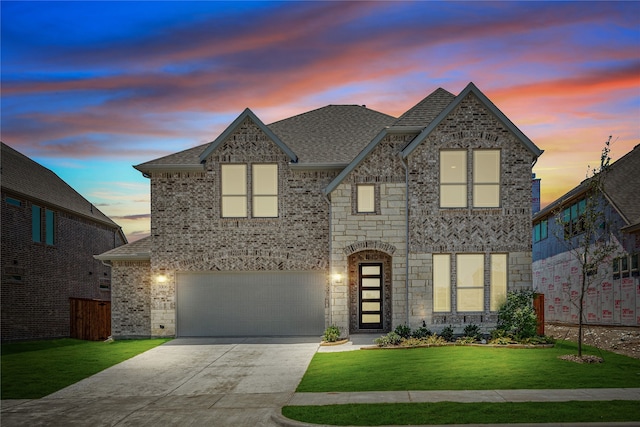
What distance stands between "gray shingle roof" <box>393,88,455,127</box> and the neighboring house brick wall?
17339 mm

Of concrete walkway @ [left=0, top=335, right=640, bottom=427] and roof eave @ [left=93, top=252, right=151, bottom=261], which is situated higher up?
roof eave @ [left=93, top=252, right=151, bottom=261]

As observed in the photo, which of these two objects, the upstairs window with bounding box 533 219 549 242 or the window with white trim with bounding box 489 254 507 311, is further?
Answer: the upstairs window with bounding box 533 219 549 242

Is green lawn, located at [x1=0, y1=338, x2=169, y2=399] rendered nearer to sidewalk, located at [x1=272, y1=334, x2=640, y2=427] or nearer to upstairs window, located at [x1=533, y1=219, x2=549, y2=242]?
sidewalk, located at [x1=272, y1=334, x2=640, y2=427]

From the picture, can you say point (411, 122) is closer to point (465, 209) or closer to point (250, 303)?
point (465, 209)

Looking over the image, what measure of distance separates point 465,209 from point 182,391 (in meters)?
12.1

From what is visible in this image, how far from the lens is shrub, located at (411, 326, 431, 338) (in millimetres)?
22109

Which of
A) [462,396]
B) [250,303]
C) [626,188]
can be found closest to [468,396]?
[462,396]

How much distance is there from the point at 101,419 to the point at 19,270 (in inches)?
716

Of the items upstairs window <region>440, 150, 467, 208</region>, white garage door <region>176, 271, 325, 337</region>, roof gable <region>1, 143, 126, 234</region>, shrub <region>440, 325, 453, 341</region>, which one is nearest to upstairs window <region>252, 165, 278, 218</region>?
white garage door <region>176, 271, 325, 337</region>

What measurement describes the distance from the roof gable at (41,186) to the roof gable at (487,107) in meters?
17.4

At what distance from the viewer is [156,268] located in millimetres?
25766

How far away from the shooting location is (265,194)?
2558cm

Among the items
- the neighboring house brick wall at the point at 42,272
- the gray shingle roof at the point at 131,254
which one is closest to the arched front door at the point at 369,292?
the gray shingle roof at the point at 131,254

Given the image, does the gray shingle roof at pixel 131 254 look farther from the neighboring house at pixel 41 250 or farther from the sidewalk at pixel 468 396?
the sidewalk at pixel 468 396
